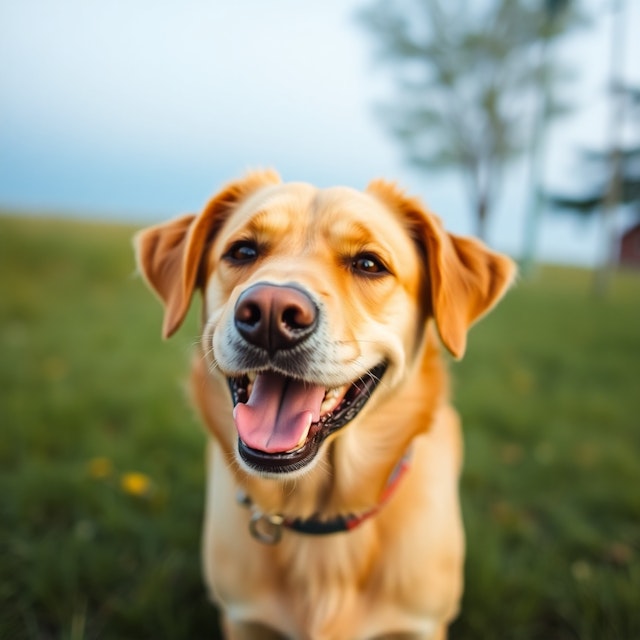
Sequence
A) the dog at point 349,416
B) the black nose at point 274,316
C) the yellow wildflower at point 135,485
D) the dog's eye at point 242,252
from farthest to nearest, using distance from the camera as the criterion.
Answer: the yellow wildflower at point 135,485
the dog's eye at point 242,252
the dog at point 349,416
the black nose at point 274,316

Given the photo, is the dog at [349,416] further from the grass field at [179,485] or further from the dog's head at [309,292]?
the grass field at [179,485]

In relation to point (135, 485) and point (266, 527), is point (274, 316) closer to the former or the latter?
point (266, 527)

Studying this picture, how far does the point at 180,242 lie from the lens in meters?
2.27

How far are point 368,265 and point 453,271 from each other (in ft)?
1.24

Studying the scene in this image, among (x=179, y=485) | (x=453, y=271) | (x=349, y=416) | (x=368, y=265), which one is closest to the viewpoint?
(x=349, y=416)

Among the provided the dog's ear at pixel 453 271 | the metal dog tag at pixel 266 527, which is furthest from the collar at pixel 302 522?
the dog's ear at pixel 453 271

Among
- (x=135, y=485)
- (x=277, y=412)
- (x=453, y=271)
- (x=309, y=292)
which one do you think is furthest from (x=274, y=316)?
(x=135, y=485)

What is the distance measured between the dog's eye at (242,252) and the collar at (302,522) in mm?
867

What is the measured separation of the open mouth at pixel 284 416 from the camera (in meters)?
1.62

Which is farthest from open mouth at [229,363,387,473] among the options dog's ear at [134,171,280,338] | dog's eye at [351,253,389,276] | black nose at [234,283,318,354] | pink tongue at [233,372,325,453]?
dog's ear at [134,171,280,338]

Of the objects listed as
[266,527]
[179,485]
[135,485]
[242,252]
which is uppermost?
[242,252]

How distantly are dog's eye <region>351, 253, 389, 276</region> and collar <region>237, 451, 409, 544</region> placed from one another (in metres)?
0.73

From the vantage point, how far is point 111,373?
540 centimetres

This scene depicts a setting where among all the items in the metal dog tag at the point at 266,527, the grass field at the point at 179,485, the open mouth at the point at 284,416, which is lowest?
the grass field at the point at 179,485
